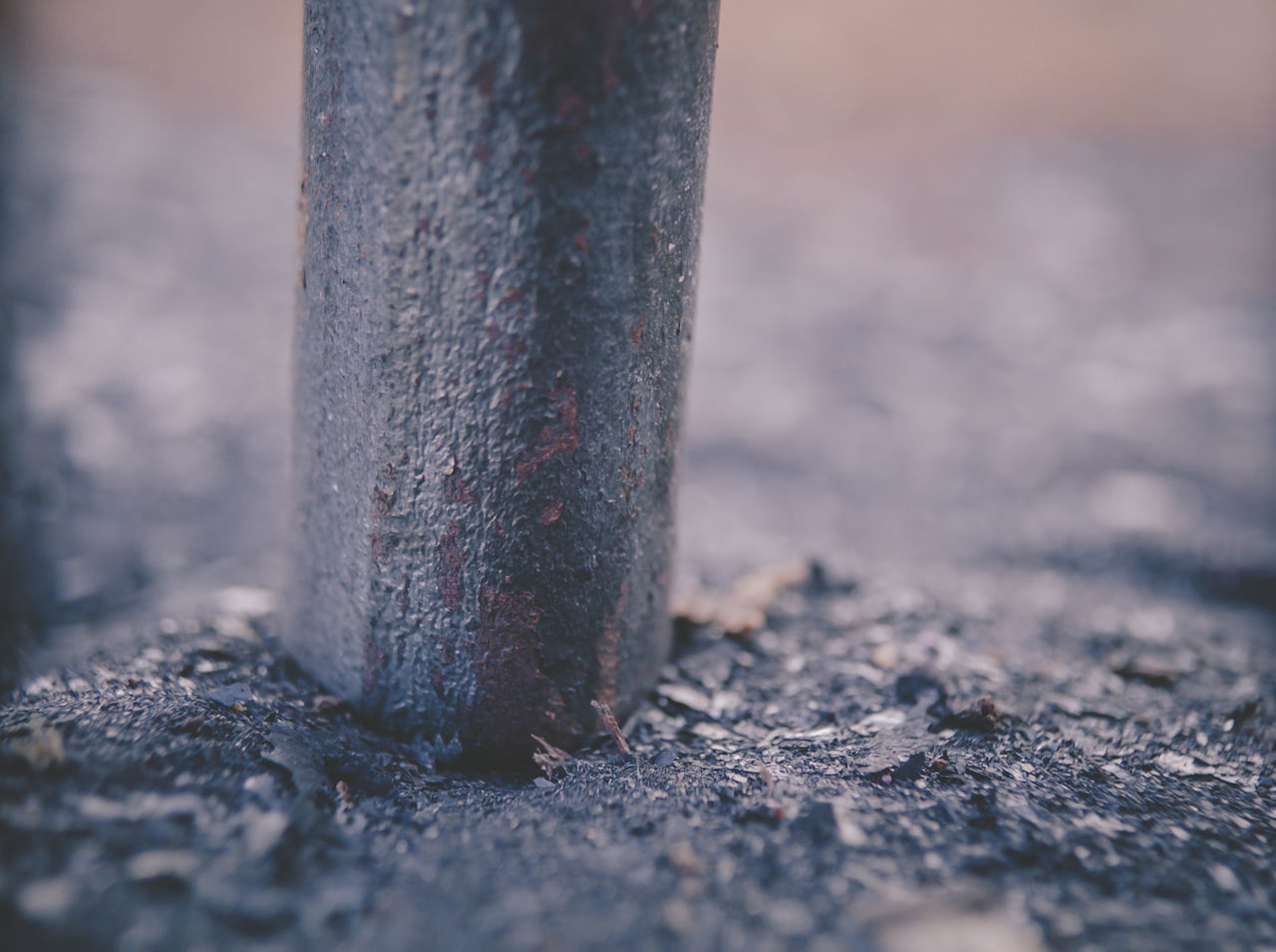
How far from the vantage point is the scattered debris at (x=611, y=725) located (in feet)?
4.05

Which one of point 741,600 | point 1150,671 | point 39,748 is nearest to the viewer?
point 39,748

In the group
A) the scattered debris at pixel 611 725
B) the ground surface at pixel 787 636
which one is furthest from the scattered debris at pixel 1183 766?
the scattered debris at pixel 611 725

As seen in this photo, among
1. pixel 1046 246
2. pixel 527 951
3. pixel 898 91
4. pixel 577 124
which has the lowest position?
pixel 527 951

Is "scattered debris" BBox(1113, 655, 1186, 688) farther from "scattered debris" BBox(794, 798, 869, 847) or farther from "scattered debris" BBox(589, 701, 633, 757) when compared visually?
"scattered debris" BBox(589, 701, 633, 757)

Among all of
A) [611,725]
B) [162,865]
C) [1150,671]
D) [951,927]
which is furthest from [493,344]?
[1150,671]

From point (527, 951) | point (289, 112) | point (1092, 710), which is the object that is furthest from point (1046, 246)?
point (289, 112)

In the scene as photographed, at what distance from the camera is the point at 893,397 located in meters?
3.61

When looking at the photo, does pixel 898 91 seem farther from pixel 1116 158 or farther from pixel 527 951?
pixel 527 951

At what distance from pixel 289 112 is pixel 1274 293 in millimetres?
7138

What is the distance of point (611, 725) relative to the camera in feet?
4.08

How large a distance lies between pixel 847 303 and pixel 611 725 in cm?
375

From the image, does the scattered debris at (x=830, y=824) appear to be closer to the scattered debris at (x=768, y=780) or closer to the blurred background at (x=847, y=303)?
the scattered debris at (x=768, y=780)

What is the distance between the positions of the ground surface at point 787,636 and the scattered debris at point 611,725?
0.04m

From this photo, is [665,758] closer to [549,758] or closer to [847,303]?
[549,758]
